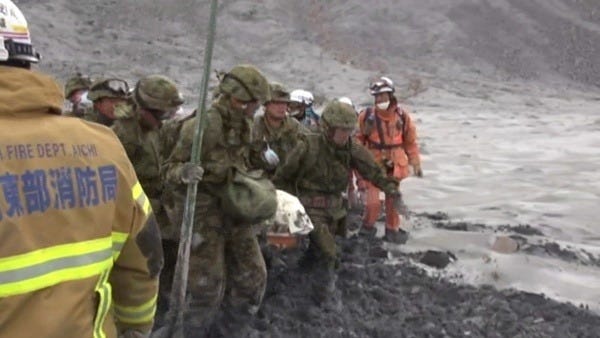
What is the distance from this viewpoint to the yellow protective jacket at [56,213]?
2055 mm

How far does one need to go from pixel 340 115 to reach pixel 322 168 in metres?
0.48

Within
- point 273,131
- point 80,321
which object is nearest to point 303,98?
point 273,131

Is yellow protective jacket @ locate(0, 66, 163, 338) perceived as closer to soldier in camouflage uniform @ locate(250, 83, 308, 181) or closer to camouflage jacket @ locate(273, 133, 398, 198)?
camouflage jacket @ locate(273, 133, 398, 198)

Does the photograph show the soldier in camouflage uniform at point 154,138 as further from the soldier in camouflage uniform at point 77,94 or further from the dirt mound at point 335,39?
the dirt mound at point 335,39

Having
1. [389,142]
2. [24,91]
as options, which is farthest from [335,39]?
[24,91]

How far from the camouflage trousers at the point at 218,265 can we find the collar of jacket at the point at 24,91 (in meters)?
3.06

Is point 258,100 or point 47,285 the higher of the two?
point 258,100

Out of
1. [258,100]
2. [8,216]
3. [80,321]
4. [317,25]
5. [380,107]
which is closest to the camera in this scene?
[8,216]

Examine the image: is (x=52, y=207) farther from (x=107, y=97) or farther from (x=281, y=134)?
(x=281, y=134)

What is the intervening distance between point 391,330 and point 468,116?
1645cm

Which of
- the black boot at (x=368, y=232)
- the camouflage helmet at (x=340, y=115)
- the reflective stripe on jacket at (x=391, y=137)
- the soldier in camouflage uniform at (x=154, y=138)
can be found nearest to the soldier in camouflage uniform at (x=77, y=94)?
the soldier in camouflage uniform at (x=154, y=138)

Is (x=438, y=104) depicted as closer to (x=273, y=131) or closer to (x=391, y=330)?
(x=273, y=131)

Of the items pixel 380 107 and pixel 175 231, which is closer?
pixel 175 231

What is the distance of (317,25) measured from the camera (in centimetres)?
3281
